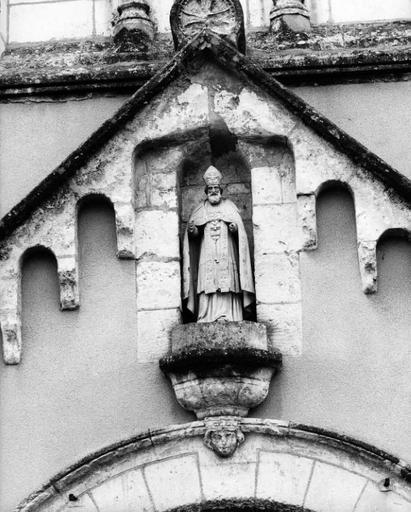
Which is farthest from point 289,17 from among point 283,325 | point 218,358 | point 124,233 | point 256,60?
point 218,358

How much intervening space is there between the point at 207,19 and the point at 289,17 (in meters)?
0.92

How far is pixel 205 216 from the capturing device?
42.3 ft

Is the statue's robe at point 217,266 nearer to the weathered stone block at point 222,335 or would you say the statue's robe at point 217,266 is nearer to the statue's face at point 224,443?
the weathered stone block at point 222,335

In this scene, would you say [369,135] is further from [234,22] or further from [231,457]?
[231,457]

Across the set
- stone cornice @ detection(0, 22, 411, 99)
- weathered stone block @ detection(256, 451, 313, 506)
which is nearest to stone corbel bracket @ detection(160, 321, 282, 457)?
weathered stone block @ detection(256, 451, 313, 506)

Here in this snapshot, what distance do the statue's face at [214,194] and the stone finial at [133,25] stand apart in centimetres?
183

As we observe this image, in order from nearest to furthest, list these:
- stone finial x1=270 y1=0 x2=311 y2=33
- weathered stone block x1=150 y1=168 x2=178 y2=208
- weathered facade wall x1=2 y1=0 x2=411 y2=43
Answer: weathered stone block x1=150 y1=168 x2=178 y2=208 → stone finial x1=270 y1=0 x2=311 y2=33 → weathered facade wall x1=2 y1=0 x2=411 y2=43

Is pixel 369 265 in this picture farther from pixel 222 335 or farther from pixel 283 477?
pixel 283 477

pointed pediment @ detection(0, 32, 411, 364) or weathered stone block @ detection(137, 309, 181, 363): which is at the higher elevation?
pointed pediment @ detection(0, 32, 411, 364)

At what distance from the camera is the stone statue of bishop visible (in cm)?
1264

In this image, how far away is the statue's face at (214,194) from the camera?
1297 cm

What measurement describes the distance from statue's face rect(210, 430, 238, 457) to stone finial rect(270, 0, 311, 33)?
11.6ft

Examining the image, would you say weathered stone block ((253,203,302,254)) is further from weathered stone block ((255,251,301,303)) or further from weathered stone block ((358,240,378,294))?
weathered stone block ((358,240,378,294))

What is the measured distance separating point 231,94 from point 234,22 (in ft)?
2.29
